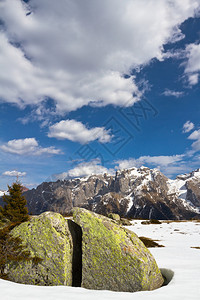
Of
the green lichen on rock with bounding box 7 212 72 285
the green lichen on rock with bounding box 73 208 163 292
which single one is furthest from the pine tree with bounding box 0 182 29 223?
the green lichen on rock with bounding box 73 208 163 292

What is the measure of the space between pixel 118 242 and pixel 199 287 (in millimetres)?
3801

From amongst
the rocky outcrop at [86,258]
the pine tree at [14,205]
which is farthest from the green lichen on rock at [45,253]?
the pine tree at [14,205]

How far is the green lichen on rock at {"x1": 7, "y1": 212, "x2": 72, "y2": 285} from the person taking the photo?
8.61 metres

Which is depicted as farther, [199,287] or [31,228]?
[31,228]

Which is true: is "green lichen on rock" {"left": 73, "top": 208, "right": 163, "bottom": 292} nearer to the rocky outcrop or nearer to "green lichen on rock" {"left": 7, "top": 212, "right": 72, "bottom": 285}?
the rocky outcrop

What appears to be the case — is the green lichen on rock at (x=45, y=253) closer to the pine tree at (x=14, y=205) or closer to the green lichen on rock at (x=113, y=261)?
the green lichen on rock at (x=113, y=261)

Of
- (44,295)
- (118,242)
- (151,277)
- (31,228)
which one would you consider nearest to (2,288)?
(44,295)

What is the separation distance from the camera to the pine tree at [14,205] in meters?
14.2

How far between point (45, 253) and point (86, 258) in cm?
209

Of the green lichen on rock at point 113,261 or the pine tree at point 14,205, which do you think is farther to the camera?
the pine tree at point 14,205

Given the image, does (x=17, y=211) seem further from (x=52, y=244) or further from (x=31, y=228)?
(x=52, y=244)

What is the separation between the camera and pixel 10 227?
10562 millimetres

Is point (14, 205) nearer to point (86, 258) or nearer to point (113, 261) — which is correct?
point (86, 258)

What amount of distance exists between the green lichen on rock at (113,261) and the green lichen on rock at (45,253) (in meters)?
0.94
